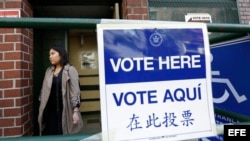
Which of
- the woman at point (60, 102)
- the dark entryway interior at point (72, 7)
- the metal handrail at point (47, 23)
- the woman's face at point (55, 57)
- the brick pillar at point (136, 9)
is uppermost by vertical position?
the dark entryway interior at point (72, 7)

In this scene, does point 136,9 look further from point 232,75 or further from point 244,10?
point 232,75

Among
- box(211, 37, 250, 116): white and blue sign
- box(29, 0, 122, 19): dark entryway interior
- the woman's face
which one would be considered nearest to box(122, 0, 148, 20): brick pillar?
box(29, 0, 122, 19): dark entryway interior

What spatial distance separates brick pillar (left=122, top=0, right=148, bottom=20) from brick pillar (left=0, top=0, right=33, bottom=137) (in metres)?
1.09

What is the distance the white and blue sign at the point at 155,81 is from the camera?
86cm

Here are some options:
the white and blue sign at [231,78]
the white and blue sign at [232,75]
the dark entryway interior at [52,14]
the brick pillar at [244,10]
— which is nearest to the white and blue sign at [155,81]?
the white and blue sign at [231,78]

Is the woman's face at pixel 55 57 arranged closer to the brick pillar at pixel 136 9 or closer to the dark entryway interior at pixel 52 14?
the dark entryway interior at pixel 52 14

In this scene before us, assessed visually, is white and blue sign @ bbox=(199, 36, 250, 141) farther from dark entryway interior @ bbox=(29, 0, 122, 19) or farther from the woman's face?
dark entryway interior @ bbox=(29, 0, 122, 19)

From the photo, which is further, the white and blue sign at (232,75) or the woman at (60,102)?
the woman at (60,102)

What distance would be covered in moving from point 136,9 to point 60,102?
128 centimetres

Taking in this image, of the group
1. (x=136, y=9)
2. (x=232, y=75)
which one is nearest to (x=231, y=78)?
(x=232, y=75)

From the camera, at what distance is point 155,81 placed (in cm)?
89

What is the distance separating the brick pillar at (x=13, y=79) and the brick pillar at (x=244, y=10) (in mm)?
2545

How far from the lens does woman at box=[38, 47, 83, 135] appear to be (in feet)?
7.86

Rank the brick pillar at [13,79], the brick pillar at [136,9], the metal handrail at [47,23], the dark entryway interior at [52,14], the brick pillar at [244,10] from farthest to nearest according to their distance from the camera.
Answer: the brick pillar at [244,10] < the dark entryway interior at [52,14] < the brick pillar at [136,9] < the brick pillar at [13,79] < the metal handrail at [47,23]
